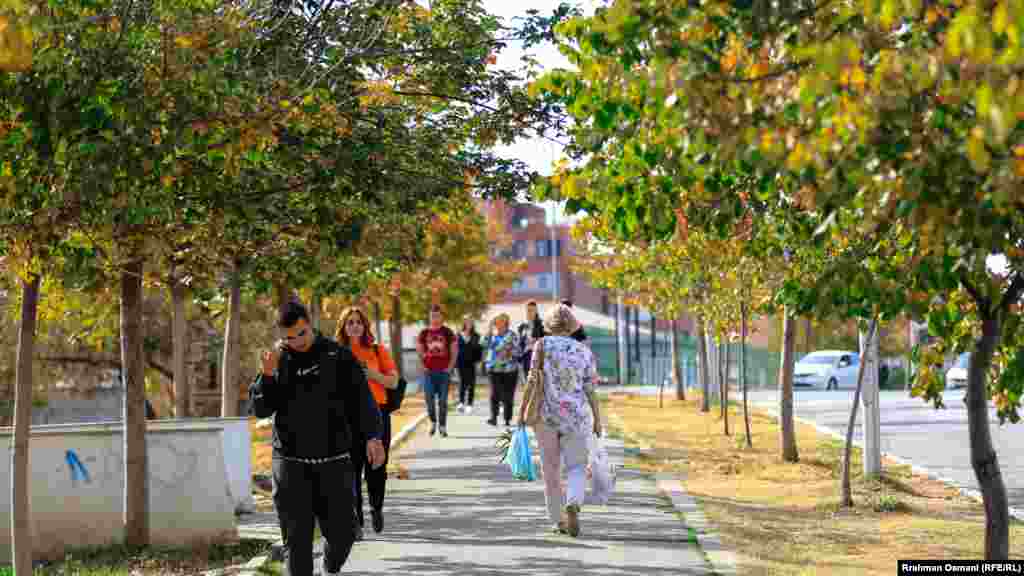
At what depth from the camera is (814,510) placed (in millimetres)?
12812

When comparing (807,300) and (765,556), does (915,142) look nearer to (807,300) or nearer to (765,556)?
(807,300)

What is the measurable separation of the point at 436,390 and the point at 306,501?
12.6 meters

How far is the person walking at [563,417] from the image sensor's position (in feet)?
35.8

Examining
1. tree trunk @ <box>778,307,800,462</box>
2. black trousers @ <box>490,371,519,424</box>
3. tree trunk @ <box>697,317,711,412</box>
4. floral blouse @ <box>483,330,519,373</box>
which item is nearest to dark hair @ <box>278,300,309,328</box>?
tree trunk @ <box>778,307,800,462</box>

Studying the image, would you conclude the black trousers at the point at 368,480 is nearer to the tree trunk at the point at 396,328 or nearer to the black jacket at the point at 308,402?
the black jacket at the point at 308,402

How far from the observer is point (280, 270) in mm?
14180

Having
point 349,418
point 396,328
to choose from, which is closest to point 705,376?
point 396,328

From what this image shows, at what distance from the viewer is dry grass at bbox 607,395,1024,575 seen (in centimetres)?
1008

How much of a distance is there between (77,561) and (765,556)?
4480 millimetres

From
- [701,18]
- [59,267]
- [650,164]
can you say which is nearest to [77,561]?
[59,267]

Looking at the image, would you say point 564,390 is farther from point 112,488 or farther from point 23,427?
point 23,427

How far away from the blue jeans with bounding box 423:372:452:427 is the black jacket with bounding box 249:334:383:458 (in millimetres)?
11871

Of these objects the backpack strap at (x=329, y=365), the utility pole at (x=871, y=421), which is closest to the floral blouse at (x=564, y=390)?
the backpack strap at (x=329, y=365)

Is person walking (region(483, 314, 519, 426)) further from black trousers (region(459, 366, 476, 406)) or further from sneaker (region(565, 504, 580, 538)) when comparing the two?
sneaker (region(565, 504, 580, 538))
